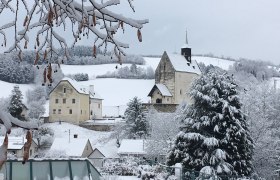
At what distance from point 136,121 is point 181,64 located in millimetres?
18747

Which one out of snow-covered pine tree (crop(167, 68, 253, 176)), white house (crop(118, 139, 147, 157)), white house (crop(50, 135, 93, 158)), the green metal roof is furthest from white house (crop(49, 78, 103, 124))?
the green metal roof

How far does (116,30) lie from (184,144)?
57.2 feet

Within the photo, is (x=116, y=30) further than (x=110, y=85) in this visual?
No

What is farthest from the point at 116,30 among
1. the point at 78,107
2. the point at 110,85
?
the point at 110,85

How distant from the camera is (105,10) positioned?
283cm

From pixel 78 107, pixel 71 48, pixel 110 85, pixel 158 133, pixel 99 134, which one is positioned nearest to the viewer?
pixel 71 48

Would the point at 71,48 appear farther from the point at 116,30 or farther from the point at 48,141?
the point at 48,141

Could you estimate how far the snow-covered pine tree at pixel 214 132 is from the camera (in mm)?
19375

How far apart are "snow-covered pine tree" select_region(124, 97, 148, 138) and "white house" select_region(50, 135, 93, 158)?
205 inches

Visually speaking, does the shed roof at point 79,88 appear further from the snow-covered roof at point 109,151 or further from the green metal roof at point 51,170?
the green metal roof at point 51,170

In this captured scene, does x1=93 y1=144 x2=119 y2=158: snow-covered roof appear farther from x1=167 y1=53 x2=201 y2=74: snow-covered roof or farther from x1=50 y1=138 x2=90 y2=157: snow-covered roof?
x1=167 y1=53 x2=201 y2=74: snow-covered roof

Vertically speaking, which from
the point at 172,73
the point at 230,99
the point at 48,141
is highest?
the point at 172,73

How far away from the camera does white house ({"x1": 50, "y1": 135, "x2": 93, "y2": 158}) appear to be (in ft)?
125

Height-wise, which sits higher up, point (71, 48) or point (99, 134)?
point (71, 48)
